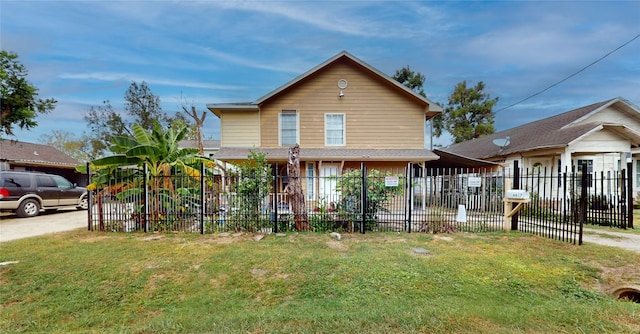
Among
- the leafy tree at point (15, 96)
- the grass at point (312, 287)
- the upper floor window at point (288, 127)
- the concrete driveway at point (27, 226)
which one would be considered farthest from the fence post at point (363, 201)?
the leafy tree at point (15, 96)

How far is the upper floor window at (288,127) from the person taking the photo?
13.5m

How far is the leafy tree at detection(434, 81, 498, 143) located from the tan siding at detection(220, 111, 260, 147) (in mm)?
28781

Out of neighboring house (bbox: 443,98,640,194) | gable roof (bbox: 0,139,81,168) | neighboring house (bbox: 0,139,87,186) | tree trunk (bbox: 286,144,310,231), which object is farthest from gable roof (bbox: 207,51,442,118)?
gable roof (bbox: 0,139,81,168)

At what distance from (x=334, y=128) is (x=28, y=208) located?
13909 millimetres

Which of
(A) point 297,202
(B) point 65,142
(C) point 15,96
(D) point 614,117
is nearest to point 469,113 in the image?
(D) point 614,117

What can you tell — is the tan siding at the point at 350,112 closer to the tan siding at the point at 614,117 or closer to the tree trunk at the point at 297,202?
the tree trunk at the point at 297,202

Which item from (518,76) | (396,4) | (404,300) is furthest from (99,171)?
(518,76)

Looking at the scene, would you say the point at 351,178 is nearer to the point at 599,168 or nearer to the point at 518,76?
the point at 599,168

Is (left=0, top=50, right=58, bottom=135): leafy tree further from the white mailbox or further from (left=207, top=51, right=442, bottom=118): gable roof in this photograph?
the white mailbox

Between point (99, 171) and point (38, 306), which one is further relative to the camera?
point (99, 171)

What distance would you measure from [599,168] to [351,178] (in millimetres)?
14549

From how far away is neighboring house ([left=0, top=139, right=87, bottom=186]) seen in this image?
790 inches

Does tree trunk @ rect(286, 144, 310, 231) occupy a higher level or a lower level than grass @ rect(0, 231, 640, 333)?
higher

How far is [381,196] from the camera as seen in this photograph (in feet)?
26.7
